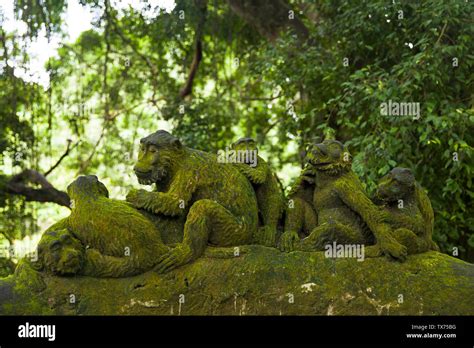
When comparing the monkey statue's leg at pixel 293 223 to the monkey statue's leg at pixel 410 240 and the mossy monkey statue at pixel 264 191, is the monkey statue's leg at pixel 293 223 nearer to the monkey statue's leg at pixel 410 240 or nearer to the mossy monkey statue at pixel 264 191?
the mossy monkey statue at pixel 264 191

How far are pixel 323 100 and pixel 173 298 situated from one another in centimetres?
593

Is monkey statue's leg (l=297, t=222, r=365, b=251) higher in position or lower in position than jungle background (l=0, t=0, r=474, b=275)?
lower

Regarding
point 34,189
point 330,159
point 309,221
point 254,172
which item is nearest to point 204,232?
point 254,172

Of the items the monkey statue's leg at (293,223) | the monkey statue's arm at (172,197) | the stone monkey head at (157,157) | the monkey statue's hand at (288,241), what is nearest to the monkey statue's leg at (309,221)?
the monkey statue's leg at (293,223)

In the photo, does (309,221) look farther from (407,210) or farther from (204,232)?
(204,232)

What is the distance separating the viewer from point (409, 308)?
5578mm

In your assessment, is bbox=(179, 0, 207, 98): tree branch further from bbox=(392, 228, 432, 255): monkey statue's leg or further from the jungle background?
bbox=(392, 228, 432, 255): monkey statue's leg

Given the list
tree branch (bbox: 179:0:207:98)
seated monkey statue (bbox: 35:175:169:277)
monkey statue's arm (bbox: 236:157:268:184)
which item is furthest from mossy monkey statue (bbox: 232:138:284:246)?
tree branch (bbox: 179:0:207:98)

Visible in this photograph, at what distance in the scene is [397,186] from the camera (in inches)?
238

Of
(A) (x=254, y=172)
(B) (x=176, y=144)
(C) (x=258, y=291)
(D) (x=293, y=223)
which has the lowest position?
(C) (x=258, y=291)

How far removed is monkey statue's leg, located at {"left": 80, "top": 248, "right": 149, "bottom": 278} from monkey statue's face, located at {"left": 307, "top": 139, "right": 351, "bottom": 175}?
68.7 inches

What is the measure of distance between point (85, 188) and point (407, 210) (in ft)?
8.57

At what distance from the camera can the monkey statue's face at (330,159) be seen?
6.17 metres

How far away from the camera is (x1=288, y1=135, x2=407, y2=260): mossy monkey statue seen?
5875 millimetres
